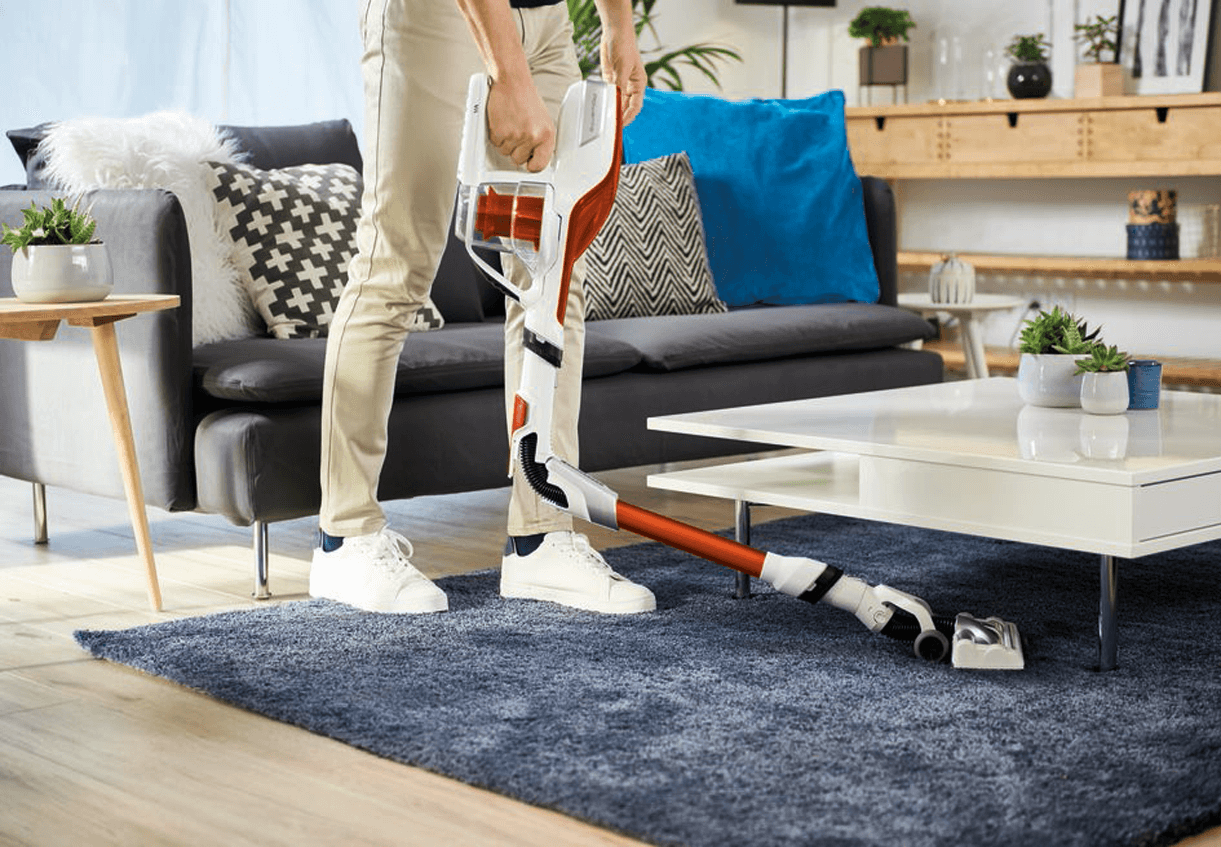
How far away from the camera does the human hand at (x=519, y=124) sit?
2150mm

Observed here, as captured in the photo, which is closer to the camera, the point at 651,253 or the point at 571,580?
the point at 571,580

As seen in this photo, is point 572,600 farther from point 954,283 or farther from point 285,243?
point 954,283

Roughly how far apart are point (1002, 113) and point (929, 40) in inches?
24.2

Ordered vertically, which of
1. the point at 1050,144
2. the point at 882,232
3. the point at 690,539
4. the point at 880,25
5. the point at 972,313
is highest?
the point at 880,25

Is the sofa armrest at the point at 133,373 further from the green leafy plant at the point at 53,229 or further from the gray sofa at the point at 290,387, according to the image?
the green leafy plant at the point at 53,229

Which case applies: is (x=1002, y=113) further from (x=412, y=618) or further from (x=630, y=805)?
(x=630, y=805)

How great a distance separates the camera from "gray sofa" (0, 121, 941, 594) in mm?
2600

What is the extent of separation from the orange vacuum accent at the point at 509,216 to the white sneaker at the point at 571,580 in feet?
1.74

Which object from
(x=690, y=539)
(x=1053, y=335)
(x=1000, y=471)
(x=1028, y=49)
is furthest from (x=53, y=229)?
(x=1028, y=49)

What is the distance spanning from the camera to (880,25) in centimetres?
589

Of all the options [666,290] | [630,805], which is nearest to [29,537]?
[666,290]

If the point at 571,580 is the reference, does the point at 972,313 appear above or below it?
above

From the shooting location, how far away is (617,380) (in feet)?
10.3

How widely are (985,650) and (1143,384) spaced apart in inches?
28.0
